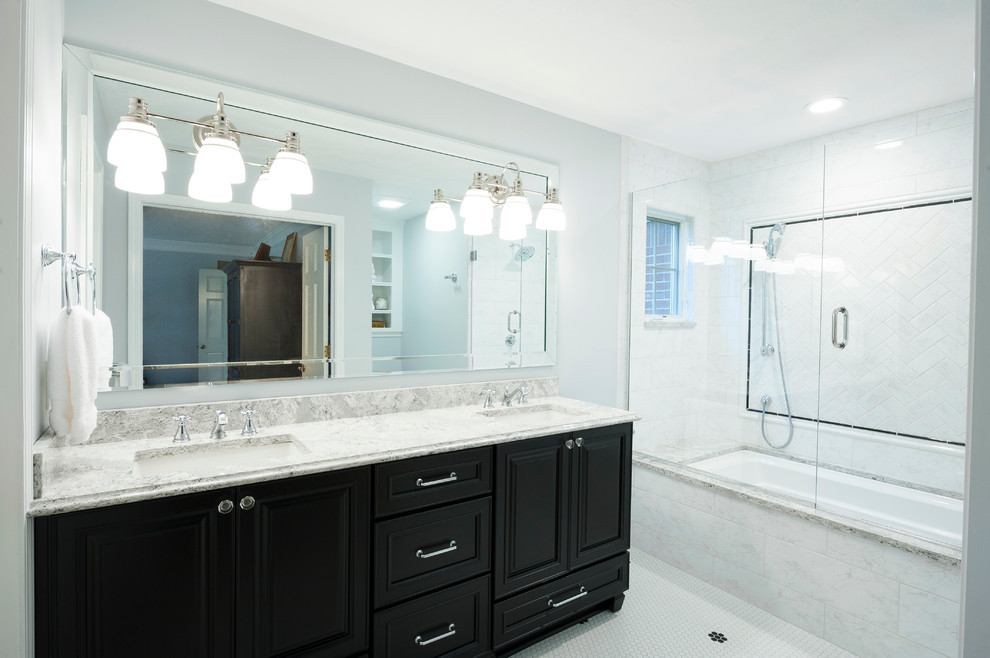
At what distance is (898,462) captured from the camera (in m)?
2.71

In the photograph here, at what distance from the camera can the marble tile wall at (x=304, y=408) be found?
5.73ft

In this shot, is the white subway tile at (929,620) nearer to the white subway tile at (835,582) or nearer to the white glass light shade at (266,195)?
the white subway tile at (835,582)

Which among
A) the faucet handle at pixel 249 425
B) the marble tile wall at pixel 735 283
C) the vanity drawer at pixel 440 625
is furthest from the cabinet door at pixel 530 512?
the marble tile wall at pixel 735 283

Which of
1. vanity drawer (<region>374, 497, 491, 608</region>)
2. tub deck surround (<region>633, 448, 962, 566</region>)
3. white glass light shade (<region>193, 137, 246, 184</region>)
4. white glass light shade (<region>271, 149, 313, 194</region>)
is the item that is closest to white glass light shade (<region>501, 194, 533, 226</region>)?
white glass light shade (<region>271, 149, 313, 194</region>)

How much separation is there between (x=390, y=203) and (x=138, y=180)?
94cm

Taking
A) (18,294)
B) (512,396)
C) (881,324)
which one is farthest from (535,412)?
(18,294)

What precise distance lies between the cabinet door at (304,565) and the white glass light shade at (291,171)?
104 cm

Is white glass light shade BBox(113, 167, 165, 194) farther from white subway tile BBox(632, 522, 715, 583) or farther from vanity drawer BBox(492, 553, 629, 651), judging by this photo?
white subway tile BBox(632, 522, 715, 583)

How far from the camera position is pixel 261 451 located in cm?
185

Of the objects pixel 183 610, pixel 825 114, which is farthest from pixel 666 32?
pixel 183 610

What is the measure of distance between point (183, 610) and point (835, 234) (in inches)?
129

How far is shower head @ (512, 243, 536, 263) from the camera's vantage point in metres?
2.72

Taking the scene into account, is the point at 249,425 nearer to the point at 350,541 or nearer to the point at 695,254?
the point at 350,541

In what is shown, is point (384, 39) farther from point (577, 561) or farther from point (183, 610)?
point (577, 561)
